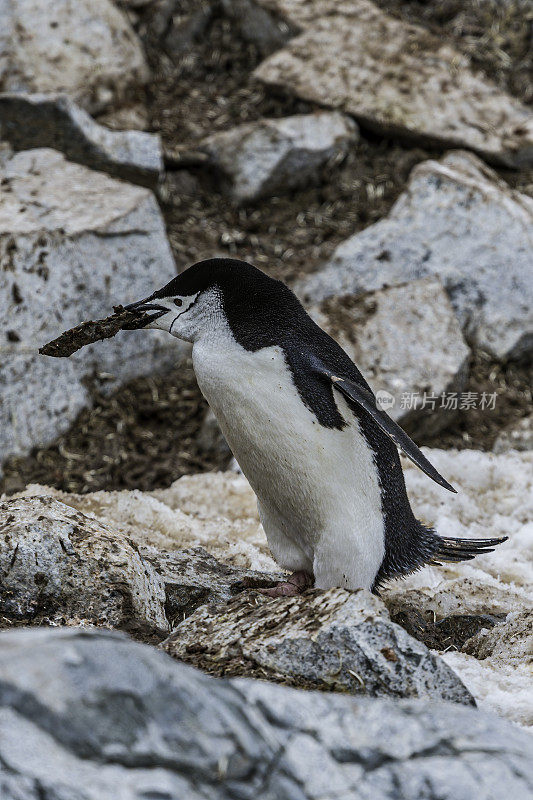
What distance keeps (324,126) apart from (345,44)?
0.82 m

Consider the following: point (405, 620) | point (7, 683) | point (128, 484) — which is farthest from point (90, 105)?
point (7, 683)

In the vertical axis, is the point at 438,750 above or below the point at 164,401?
above

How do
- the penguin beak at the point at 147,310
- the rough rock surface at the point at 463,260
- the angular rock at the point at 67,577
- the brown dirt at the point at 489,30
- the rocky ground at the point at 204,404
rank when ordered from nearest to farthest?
the rocky ground at the point at 204,404, the angular rock at the point at 67,577, the penguin beak at the point at 147,310, the rough rock surface at the point at 463,260, the brown dirt at the point at 489,30

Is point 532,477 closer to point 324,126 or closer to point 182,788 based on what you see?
point 324,126

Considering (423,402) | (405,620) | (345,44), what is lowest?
(423,402)

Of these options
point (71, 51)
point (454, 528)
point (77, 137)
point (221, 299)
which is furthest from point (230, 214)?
point (221, 299)

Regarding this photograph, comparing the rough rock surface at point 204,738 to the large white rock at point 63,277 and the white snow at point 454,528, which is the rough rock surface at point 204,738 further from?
the large white rock at point 63,277

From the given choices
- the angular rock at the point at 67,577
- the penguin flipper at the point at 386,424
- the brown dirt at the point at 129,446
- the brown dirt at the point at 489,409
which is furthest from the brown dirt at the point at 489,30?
the angular rock at the point at 67,577

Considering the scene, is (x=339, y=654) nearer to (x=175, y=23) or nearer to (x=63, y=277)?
(x=63, y=277)

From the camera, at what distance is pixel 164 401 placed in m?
5.17

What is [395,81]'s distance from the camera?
21.2 ft

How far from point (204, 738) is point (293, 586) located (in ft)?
4.78

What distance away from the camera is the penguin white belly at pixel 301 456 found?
8.75 ft

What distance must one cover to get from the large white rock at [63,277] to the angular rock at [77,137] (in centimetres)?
17
